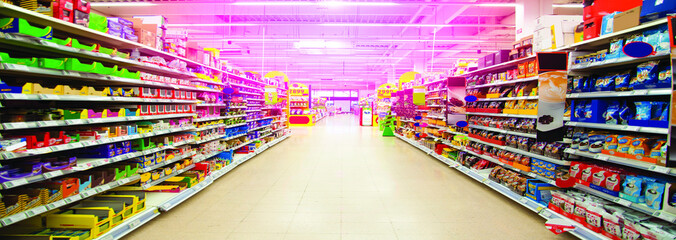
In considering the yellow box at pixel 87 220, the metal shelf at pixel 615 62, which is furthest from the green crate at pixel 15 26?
the metal shelf at pixel 615 62

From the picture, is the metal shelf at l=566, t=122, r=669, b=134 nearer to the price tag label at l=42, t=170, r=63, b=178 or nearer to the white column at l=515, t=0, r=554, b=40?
the white column at l=515, t=0, r=554, b=40

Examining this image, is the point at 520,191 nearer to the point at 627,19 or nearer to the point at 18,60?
the point at 627,19

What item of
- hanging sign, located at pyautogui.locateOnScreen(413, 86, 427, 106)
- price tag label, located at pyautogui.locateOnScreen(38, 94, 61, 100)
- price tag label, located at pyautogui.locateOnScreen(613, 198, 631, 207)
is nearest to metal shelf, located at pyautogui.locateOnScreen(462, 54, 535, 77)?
price tag label, located at pyautogui.locateOnScreen(613, 198, 631, 207)

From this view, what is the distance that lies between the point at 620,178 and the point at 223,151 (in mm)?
5736

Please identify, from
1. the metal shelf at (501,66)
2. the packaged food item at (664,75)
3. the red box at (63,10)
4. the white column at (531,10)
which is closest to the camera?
the packaged food item at (664,75)

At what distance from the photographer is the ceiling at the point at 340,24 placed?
27.7 ft

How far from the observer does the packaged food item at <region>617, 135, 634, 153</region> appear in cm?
241

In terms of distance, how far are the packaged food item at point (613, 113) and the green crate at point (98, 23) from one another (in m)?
4.97

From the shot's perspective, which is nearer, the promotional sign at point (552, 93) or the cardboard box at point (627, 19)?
the cardboard box at point (627, 19)

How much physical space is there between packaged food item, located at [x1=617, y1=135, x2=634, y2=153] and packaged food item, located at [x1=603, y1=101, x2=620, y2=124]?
0.51ft

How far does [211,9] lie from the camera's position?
9.23 m

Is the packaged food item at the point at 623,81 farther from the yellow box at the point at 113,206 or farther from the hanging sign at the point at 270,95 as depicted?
the hanging sign at the point at 270,95

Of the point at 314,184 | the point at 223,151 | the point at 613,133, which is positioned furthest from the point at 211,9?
the point at 613,133

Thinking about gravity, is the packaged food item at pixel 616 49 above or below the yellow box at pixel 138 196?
Answer: above
